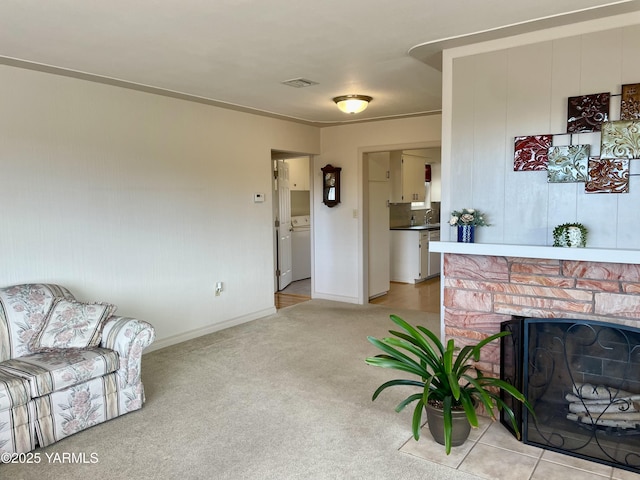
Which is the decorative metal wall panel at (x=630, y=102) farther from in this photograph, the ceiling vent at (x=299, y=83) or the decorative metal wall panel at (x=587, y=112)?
the ceiling vent at (x=299, y=83)

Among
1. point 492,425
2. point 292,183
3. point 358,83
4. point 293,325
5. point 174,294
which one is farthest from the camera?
point 292,183

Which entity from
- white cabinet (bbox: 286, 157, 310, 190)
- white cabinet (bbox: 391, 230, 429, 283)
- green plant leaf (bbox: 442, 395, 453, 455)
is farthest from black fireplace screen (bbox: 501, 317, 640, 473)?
white cabinet (bbox: 286, 157, 310, 190)

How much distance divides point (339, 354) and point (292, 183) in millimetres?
4576

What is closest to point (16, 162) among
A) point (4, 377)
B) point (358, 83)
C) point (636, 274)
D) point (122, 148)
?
point (122, 148)

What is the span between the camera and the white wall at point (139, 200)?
3.44m

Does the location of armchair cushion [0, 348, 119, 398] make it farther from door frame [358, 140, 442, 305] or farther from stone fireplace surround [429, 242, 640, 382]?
door frame [358, 140, 442, 305]

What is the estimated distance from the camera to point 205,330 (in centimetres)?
488

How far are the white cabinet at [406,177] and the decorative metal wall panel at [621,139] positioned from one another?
199 inches

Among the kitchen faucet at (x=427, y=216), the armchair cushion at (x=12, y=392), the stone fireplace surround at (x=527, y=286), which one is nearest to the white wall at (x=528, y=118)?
the stone fireplace surround at (x=527, y=286)

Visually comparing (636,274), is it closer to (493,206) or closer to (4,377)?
(493,206)

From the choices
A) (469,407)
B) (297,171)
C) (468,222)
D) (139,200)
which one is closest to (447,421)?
(469,407)

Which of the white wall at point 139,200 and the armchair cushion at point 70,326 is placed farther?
the white wall at point 139,200

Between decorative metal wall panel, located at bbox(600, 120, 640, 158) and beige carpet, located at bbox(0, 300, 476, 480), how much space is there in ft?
6.16

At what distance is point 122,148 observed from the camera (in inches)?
160
